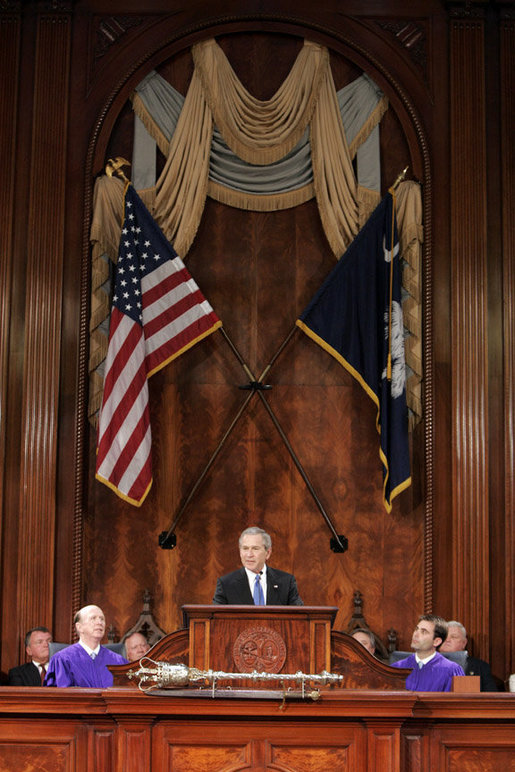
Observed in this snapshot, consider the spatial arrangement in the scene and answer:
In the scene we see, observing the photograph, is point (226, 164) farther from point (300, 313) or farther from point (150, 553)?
point (150, 553)

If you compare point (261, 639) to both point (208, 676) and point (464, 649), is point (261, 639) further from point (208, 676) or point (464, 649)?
point (464, 649)

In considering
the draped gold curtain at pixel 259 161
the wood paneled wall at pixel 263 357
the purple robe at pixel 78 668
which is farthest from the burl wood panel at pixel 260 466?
the purple robe at pixel 78 668

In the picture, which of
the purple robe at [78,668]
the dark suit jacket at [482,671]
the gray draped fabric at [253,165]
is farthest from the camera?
the gray draped fabric at [253,165]

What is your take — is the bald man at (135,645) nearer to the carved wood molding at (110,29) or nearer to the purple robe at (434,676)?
the purple robe at (434,676)

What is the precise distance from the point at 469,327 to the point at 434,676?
10.6 feet

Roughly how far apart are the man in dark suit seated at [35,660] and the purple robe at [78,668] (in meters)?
1.89

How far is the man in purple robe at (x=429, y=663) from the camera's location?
5.86m

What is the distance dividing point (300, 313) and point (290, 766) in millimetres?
4607

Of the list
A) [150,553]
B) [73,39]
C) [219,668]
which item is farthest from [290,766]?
[73,39]

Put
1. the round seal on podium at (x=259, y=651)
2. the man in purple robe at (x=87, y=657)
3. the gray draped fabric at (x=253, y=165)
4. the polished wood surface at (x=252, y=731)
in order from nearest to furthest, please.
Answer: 1. the polished wood surface at (x=252, y=731)
2. the round seal on podium at (x=259, y=651)
3. the man in purple robe at (x=87, y=657)
4. the gray draped fabric at (x=253, y=165)

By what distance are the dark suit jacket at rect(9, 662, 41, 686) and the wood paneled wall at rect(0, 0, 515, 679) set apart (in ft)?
0.85

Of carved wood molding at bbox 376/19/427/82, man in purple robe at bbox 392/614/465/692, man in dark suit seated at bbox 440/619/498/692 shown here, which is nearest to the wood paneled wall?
carved wood molding at bbox 376/19/427/82

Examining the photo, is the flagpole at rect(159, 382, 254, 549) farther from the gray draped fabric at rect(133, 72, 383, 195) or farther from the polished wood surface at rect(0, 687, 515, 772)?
the polished wood surface at rect(0, 687, 515, 772)

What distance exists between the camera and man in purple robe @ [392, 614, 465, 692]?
19.2 ft
